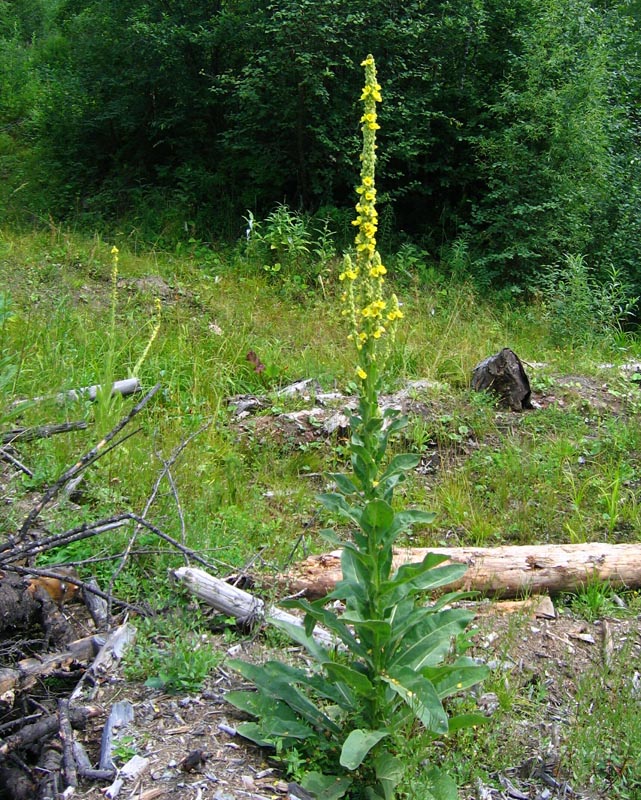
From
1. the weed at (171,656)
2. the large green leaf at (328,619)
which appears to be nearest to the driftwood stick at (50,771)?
the weed at (171,656)

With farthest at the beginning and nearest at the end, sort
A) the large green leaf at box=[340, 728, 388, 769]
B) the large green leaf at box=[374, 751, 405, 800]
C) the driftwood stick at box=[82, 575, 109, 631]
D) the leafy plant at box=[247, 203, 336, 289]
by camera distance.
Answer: the leafy plant at box=[247, 203, 336, 289], the driftwood stick at box=[82, 575, 109, 631], the large green leaf at box=[374, 751, 405, 800], the large green leaf at box=[340, 728, 388, 769]

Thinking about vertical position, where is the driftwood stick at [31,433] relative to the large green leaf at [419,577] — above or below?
below

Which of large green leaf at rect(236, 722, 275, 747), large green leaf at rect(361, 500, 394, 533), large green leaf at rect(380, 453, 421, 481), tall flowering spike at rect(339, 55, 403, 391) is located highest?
tall flowering spike at rect(339, 55, 403, 391)

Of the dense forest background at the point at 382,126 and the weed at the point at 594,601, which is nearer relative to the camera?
the weed at the point at 594,601

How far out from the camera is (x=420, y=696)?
8.08ft

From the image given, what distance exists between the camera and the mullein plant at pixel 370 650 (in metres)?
2.50

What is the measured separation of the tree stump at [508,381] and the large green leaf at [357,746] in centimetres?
378

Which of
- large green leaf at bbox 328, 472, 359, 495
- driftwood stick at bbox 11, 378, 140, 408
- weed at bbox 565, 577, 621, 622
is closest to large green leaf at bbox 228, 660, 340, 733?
large green leaf at bbox 328, 472, 359, 495

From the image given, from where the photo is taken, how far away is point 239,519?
4160 mm

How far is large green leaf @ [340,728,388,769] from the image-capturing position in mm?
2393

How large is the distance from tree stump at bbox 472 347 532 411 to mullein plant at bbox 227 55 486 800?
11.2 ft

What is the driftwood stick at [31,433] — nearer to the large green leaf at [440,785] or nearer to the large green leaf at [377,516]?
the large green leaf at [377,516]

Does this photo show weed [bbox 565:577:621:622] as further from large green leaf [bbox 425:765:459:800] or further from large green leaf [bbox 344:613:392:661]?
large green leaf [bbox 344:613:392:661]

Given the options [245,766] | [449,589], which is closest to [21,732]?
[245,766]
